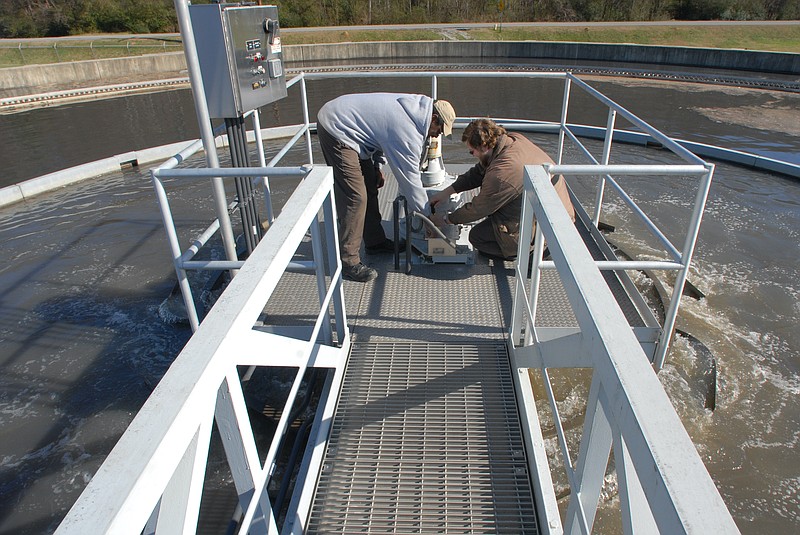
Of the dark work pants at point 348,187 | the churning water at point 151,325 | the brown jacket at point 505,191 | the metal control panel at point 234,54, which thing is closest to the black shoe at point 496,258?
the brown jacket at point 505,191

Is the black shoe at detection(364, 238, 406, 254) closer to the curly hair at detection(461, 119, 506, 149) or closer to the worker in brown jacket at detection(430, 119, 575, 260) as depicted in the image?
the worker in brown jacket at detection(430, 119, 575, 260)

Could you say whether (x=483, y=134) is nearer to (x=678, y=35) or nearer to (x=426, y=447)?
(x=426, y=447)

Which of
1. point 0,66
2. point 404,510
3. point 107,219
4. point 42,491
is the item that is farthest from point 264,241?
point 0,66

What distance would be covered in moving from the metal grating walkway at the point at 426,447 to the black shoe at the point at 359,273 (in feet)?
2.73

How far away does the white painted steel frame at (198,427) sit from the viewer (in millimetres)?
1043

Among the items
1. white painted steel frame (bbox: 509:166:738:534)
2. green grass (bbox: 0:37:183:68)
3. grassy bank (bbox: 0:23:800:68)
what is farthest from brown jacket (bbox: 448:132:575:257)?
grassy bank (bbox: 0:23:800:68)

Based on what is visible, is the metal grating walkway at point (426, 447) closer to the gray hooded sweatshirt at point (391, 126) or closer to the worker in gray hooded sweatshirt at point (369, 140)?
the worker in gray hooded sweatshirt at point (369, 140)

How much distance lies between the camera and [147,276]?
224 inches

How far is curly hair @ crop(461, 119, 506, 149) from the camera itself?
3.96m

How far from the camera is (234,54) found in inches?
161

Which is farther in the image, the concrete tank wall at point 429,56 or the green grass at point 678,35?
the green grass at point 678,35

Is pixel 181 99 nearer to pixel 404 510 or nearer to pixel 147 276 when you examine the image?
pixel 147 276

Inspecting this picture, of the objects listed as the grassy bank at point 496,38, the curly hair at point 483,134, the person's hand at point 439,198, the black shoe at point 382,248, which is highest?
the curly hair at point 483,134

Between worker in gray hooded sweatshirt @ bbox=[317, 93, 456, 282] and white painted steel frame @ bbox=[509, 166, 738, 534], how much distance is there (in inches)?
65.6
